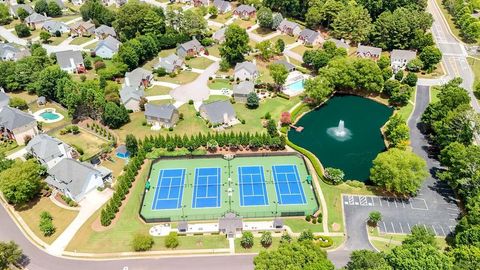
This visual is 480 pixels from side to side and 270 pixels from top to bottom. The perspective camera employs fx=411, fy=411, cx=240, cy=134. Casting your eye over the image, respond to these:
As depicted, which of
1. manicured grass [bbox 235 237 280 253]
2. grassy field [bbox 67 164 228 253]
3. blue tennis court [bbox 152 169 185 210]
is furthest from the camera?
blue tennis court [bbox 152 169 185 210]

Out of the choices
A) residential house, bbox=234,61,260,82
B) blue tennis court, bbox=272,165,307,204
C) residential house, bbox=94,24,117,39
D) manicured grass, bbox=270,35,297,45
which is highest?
residential house, bbox=94,24,117,39

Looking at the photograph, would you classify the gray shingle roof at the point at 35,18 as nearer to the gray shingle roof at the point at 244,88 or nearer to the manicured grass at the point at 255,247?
the gray shingle roof at the point at 244,88

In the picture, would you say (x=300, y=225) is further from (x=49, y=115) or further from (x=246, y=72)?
(x=49, y=115)

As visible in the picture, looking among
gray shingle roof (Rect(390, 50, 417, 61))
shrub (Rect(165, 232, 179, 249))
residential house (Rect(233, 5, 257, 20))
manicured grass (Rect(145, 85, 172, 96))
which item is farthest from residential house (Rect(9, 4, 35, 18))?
gray shingle roof (Rect(390, 50, 417, 61))

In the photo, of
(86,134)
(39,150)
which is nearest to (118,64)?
(86,134)

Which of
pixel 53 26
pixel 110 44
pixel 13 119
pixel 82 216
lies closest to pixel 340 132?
pixel 82 216

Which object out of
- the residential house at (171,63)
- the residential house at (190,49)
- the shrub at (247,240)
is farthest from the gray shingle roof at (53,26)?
the shrub at (247,240)

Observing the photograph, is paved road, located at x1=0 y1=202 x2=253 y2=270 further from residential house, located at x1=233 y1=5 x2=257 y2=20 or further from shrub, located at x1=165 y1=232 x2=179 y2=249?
residential house, located at x1=233 y1=5 x2=257 y2=20
